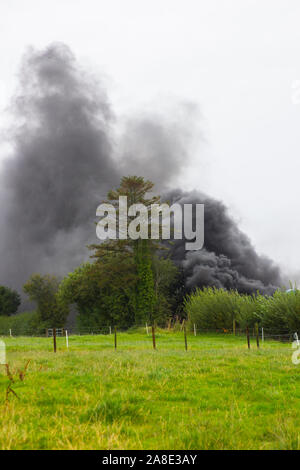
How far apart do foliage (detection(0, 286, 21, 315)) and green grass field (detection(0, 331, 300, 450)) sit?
8259 centimetres

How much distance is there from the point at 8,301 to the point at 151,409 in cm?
8844

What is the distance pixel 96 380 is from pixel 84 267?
6075cm

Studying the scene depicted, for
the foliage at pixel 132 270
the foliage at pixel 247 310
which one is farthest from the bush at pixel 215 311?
the foliage at pixel 132 270

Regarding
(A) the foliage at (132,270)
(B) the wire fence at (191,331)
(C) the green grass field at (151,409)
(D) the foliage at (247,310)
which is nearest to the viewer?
(C) the green grass field at (151,409)

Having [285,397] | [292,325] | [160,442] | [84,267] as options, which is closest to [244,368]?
[285,397]

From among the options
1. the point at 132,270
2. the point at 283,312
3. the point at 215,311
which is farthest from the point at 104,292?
the point at 283,312

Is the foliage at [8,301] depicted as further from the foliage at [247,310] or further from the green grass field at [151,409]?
the green grass field at [151,409]

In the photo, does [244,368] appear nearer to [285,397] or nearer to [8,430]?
[285,397]

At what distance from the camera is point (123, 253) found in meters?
61.9

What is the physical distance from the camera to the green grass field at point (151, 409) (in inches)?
193

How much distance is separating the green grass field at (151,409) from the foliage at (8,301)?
271 ft

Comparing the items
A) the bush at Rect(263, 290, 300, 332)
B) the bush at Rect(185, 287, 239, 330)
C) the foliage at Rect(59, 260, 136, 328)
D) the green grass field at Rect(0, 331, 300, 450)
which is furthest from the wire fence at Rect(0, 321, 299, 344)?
the green grass field at Rect(0, 331, 300, 450)

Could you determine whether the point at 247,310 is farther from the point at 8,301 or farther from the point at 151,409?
the point at 8,301
